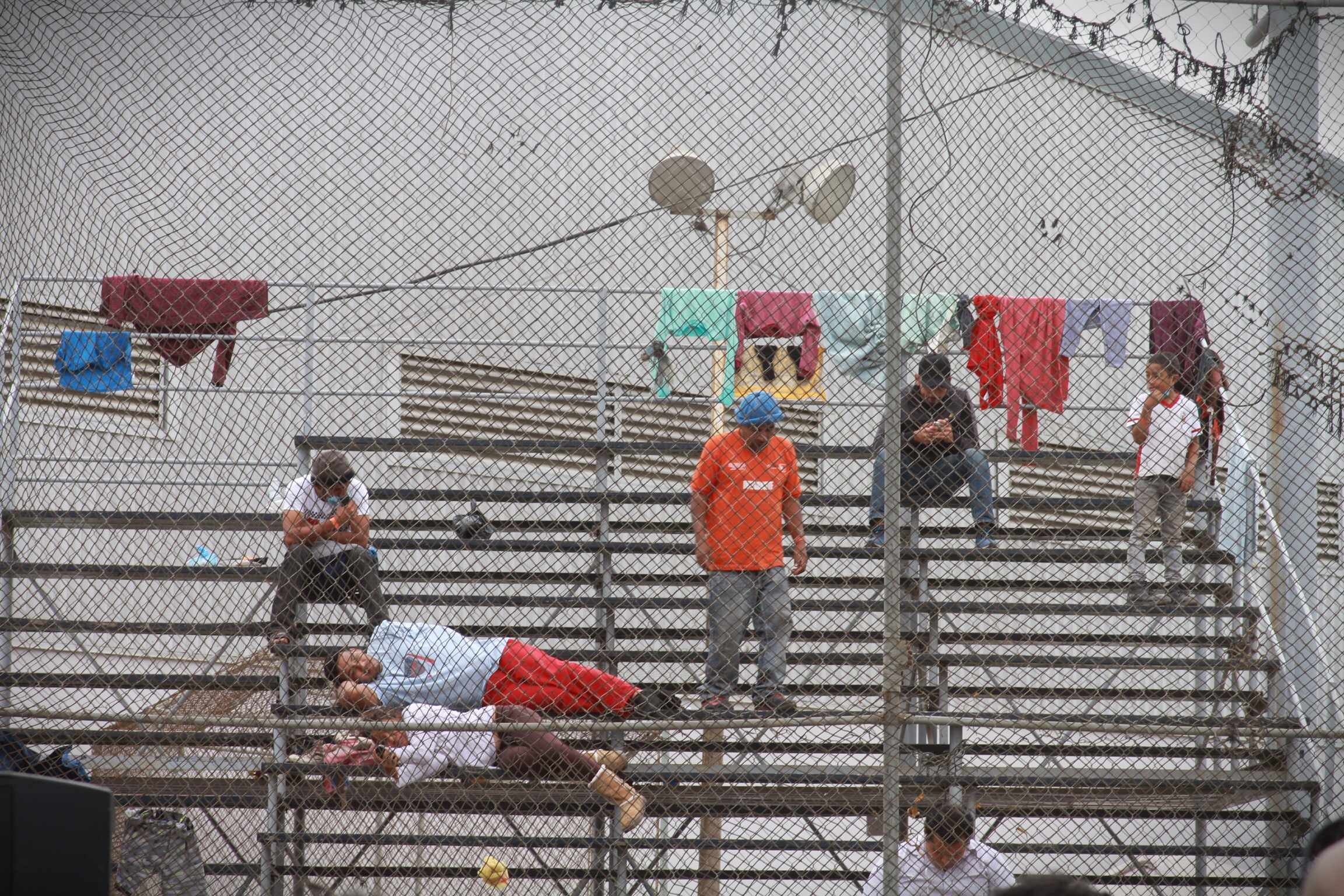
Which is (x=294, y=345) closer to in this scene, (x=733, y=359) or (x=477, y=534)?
(x=477, y=534)

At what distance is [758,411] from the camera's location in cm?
597

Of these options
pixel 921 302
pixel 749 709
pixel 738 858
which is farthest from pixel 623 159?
pixel 738 858

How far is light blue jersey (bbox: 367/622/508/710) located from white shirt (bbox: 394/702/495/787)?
0.60 ft

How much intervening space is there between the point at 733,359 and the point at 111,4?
4.03 meters

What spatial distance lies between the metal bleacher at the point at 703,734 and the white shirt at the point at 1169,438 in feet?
1.39

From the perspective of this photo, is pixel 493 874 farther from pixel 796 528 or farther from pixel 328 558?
pixel 796 528

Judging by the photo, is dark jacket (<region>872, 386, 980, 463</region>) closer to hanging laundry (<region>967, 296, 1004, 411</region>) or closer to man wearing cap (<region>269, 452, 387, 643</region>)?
hanging laundry (<region>967, 296, 1004, 411</region>)

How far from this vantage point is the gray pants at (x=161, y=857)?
519cm

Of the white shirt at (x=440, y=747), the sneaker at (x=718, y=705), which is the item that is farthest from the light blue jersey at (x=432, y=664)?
the sneaker at (x=718, y=705)

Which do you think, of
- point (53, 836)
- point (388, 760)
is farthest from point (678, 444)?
point (53, 836)

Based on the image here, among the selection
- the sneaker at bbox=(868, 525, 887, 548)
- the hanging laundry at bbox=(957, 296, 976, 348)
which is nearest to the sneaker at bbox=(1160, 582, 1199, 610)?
the sneaker at bbox=(868, 525, 887, 548)

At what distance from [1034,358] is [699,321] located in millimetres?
1983

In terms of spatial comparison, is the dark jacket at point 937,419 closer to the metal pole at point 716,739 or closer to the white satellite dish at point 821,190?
the metal pole at point 716,739

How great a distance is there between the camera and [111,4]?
6434 mm
